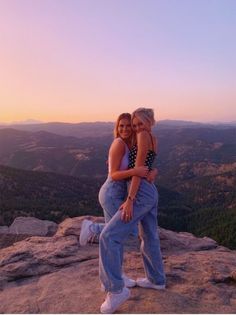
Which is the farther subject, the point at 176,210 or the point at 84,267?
the point at 176,210

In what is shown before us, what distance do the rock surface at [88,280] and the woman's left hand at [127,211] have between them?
1720mm

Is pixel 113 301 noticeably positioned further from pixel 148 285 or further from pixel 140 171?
pixel 140 171

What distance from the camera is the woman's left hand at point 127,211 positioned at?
7574 millimetres

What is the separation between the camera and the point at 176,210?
112875 mm

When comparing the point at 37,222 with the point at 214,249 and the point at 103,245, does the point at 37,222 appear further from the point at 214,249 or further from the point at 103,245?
the point at 103,245

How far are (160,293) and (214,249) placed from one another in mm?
5741

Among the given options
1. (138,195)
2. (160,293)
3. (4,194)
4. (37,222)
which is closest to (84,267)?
(160,293)

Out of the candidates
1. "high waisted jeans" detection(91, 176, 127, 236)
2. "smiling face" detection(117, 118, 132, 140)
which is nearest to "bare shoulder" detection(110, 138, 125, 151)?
"smiling face" detection(117, 118, 132, 140)

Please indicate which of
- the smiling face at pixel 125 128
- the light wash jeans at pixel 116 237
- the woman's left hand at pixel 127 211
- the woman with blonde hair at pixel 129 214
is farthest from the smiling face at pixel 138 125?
the woman's left hand at pixel 127 211

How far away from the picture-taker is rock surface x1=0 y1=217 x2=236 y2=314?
7964mm

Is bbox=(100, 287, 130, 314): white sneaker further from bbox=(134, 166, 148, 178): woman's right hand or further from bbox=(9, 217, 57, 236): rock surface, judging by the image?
bbox=(9, 217, 57, 236): rock surface

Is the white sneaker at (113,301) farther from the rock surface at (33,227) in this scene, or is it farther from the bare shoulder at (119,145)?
the rock surface at (33,227)

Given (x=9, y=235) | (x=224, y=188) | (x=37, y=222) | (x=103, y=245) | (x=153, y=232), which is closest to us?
(x=103, y=245)

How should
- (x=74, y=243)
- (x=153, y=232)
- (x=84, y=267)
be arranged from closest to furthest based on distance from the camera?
(x=153, y=232) → (x=84, y=267) → (x=74, y=243)
